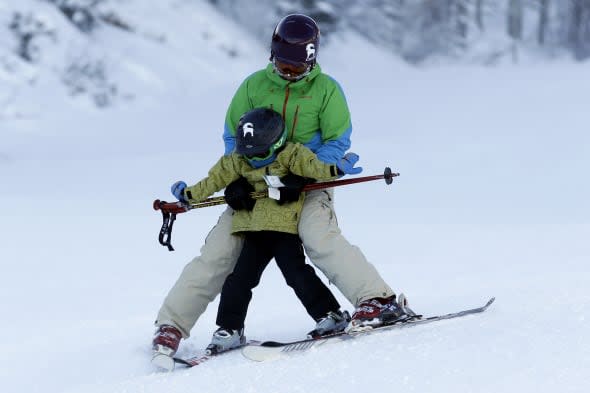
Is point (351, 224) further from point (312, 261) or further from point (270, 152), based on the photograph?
point (270, 152)

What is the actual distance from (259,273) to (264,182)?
0.48 m

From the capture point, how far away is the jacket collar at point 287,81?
5.08 m

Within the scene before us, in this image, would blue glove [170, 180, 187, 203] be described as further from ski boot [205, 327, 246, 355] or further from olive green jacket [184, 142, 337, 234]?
ski boot [205, 327, 246, 355]

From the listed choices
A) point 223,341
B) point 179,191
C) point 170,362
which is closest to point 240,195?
point 179,191

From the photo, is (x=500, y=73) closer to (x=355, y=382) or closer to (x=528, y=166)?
(x=528, y=166)

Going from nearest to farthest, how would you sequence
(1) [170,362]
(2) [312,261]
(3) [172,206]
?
1. (1) [170,362]
2. (2) [312,261]
3. (3) [172,206]

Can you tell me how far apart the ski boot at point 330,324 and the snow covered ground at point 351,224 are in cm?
39

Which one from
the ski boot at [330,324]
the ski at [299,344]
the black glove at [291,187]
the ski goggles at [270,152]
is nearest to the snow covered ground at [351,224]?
the ski at [299,344]

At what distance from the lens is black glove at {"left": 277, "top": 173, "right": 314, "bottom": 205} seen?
16.3 feet

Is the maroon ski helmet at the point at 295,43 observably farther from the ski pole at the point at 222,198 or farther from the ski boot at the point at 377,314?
the ski boot at the point at 377,314

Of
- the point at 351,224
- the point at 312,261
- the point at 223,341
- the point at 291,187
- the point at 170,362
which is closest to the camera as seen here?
the point at 170,362

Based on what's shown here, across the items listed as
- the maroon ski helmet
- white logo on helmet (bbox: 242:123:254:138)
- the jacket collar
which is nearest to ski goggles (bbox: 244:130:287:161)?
white logo on helmet (bbox: 242:123:254:138)

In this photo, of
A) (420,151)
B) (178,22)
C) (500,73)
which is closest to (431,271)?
(420,151)

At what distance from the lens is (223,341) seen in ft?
17.0
